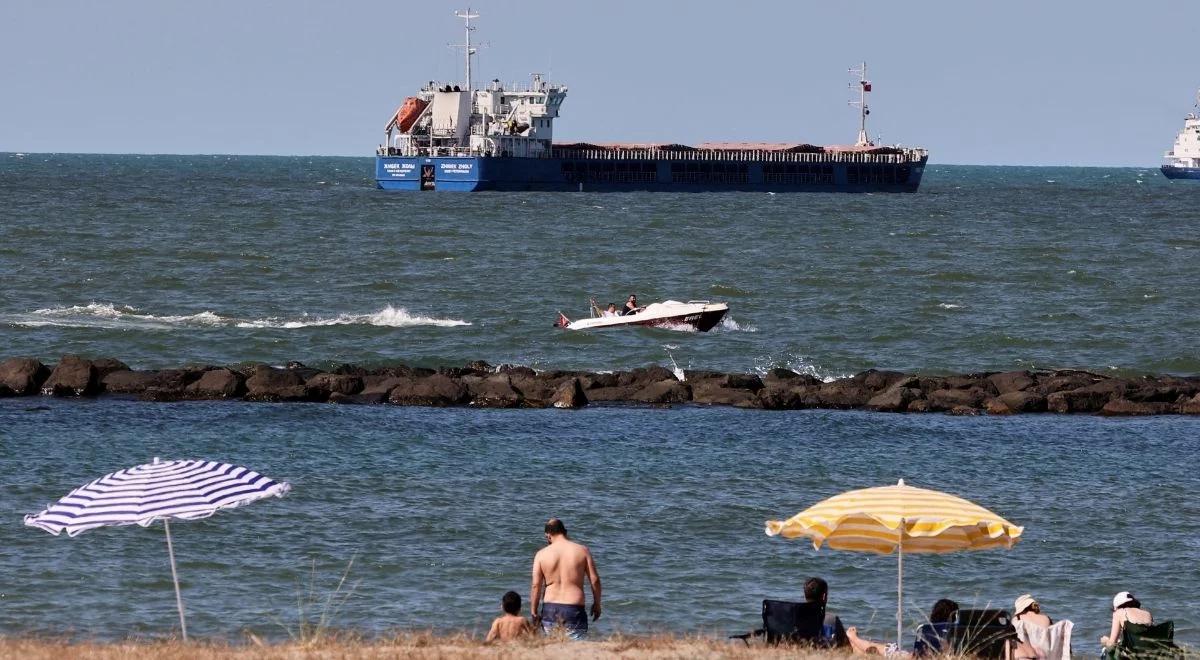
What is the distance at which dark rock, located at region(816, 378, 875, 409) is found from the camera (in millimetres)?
Result: 30500

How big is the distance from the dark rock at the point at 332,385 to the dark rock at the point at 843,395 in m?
8.28

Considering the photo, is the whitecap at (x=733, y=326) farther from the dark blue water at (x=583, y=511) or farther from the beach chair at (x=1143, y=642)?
the beach chair at (x=1143, y=642)

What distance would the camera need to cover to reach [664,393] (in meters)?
30.6

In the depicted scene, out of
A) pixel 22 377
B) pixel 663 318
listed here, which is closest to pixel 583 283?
pixel 663 318

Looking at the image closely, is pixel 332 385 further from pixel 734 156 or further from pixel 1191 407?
pixel 734 156

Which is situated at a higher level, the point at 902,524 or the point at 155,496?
the point at 155,496

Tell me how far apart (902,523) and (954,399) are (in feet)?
57.5

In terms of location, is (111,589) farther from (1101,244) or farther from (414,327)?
(1101,244)

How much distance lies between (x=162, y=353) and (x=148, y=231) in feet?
128

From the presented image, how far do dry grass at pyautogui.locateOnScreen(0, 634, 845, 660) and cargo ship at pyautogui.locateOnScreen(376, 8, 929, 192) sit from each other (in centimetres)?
10424

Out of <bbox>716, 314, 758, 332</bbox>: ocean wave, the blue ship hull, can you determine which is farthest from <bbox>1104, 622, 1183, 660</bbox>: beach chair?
the blue ship hull

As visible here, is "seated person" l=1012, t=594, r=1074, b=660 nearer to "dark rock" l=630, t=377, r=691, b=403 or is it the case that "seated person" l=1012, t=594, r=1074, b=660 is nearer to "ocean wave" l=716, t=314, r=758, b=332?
"dark rock" l=630, t=377, r=691, b=403

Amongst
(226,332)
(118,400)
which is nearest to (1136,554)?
(118,400)

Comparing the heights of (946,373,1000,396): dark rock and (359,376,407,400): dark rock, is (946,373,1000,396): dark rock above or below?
above
